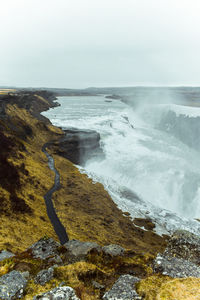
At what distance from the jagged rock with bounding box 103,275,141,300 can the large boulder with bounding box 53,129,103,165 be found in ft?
169

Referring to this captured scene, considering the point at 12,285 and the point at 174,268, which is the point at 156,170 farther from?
the point at 12,285

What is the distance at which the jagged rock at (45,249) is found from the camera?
12.6m

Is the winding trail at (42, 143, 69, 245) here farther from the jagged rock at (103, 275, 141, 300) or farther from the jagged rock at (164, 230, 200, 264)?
the jagged rock at (103, 275, 141, 300)

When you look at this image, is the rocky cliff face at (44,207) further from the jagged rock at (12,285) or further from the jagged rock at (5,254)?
the jagged rock at (12,285)

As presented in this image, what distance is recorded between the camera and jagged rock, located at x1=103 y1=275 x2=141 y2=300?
791cm

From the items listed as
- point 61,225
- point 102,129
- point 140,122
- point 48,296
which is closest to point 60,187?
point 61,225

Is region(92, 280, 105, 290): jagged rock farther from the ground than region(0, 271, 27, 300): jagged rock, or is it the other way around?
region(0, 271, 27, 300): jagged rock

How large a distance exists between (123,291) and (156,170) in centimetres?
4848

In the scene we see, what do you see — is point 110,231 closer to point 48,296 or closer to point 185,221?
point 185,221

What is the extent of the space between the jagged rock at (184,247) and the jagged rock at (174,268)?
1.31 meters

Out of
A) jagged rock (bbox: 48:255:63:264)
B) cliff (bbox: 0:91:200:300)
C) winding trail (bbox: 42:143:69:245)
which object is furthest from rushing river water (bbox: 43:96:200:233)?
jagged rock (bbox: 48:255:63:264)

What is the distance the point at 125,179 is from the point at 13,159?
93.3 feet

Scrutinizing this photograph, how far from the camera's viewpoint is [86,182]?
4394 cm

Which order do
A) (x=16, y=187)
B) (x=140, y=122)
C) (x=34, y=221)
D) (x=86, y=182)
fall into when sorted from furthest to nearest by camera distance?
(x=140, y=122)
(x=86, y=182)
(x=16, y=187)
(x=34, y=221)
